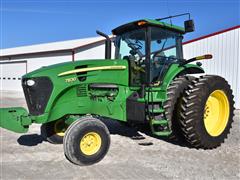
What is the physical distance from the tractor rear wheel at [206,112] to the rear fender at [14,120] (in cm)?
260

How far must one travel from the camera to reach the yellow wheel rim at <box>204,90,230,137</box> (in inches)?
234

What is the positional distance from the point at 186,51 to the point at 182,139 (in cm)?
814

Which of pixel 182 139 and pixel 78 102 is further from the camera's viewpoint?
pixel 182 139

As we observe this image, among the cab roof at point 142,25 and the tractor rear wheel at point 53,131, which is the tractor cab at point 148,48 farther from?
the tractor rear wheel at point 53,131

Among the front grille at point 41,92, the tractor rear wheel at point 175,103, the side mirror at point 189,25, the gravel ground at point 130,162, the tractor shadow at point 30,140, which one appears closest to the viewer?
the gravel ground at point 130,162

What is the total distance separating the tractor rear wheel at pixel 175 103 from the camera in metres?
5.50

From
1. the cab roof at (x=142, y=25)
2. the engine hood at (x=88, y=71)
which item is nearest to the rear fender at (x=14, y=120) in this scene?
the engine hood at (x=88, y=71)

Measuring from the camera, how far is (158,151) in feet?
18.2

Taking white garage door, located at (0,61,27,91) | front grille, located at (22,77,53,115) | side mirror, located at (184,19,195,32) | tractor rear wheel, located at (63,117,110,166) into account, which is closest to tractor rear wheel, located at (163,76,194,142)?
side mirror, located at (184,19,195,32)

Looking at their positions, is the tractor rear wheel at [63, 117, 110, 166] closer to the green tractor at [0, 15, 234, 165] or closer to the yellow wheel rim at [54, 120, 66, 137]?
the green tractor at [0, 15, 234, 165]

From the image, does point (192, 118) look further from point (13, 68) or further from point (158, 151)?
point (13, 68)

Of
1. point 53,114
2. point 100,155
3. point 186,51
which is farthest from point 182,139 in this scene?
point 186,51

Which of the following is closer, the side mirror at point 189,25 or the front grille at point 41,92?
the front grille at point 41,92

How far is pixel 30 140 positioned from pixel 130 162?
261 centimetres
